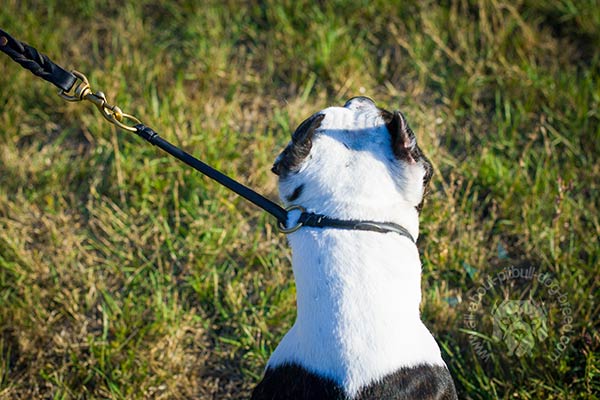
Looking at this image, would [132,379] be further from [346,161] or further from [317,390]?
[346,161]

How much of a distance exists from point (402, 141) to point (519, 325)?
122cm

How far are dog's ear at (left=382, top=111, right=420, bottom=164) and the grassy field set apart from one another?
1.07 m

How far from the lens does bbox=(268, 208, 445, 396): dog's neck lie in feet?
6.52

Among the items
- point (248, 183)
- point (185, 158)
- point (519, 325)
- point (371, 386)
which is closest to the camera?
point (371, 386)

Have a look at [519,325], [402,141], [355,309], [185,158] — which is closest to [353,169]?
[402,141]

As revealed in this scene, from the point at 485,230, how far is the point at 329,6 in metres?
1.81

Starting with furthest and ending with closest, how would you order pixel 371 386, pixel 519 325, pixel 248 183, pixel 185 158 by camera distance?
pixel 248 183 → pixel 519 325 → pixel 185 158 → pixel 371 386

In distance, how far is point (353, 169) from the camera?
2.17 metres

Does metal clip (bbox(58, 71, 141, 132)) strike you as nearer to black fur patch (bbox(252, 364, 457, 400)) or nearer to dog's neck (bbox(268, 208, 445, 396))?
dog's neck (bbox(268, 208, 445, 396))

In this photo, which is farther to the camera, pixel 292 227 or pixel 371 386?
pixel 292 227

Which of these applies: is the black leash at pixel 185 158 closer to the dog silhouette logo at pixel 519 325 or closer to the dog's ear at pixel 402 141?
the dog's ear at pixel 402 141

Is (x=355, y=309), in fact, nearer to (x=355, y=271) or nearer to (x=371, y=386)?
(x=355, y=271)

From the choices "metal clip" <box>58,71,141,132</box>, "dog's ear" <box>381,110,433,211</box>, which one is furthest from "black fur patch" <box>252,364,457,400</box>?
"metal clip" <box>58,71,141,132</box>

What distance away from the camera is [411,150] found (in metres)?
2.21
